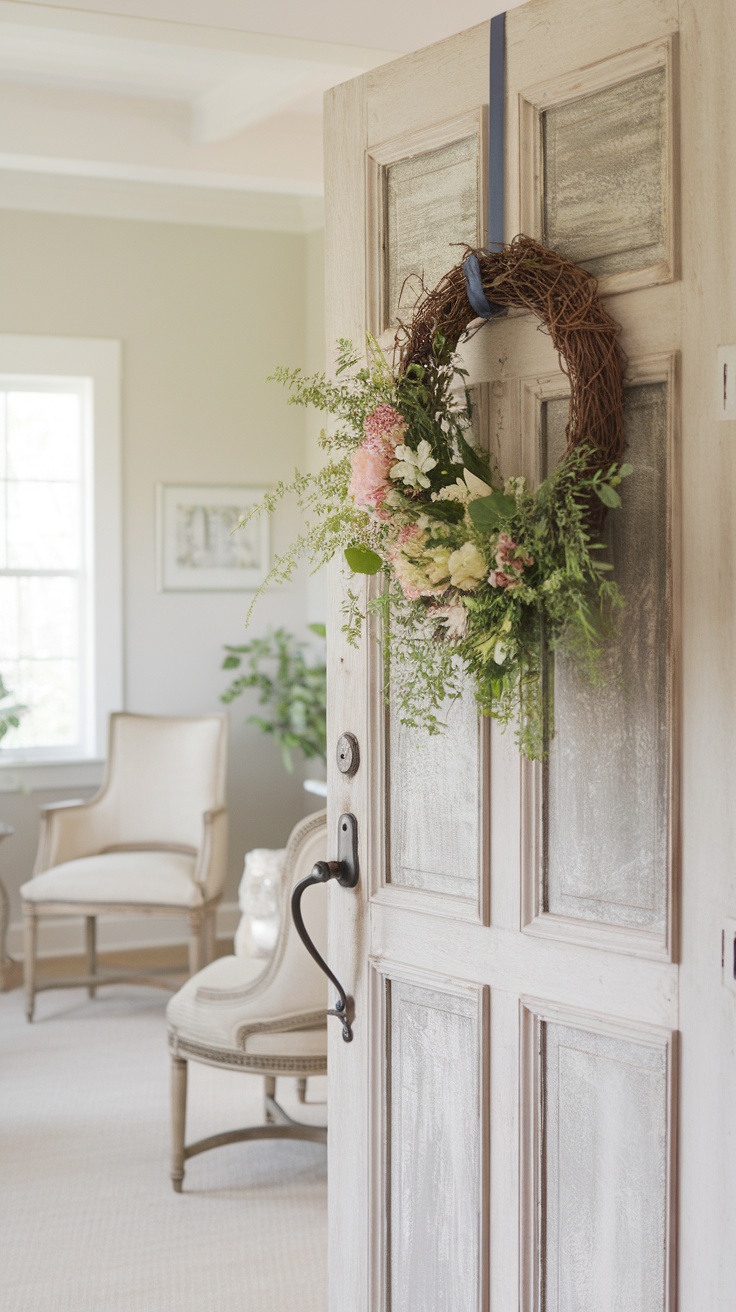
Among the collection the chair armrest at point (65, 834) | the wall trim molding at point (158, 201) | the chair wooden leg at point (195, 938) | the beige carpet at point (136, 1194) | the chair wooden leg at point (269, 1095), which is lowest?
the beige carpet at point (136, 1194)

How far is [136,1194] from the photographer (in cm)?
337

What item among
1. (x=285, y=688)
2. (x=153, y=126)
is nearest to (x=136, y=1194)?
(x=285, y=688)

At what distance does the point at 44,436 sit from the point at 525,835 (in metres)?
4.18

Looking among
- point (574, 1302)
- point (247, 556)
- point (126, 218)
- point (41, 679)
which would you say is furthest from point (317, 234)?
point (574, 1302)

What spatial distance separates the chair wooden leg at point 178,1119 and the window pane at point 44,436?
9.97 feet

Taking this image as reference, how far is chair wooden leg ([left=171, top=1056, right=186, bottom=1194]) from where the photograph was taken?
333 centimetres

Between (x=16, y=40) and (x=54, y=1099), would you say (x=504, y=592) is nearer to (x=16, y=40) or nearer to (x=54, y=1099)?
(x=54, y=1099)

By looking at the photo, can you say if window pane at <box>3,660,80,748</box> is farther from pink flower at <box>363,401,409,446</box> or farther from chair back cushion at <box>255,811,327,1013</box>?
pink flower at <box>363,401,409,446</box>

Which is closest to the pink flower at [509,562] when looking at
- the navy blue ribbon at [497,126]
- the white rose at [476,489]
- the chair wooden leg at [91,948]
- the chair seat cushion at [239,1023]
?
the white rose at [476,489]

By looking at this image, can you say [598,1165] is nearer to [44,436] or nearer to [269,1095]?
[269,1095]

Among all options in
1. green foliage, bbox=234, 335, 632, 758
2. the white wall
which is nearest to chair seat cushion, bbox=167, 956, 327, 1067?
green foliage, bbox=234, 335, 632, 758

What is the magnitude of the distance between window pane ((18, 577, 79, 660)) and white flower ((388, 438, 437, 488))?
4.01 meters

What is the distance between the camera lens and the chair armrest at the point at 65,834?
4.96 m

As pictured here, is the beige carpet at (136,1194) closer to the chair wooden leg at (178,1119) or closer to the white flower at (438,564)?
the chair wooden leg at (178,1119)
